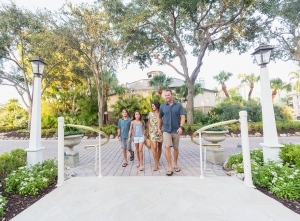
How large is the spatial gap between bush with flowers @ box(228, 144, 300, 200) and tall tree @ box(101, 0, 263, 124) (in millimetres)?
8318

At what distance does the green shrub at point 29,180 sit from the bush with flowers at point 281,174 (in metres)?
3.71

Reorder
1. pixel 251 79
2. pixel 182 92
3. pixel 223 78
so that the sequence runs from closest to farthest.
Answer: pixel 182 92 → pixel 251 79 → pixel 223 78

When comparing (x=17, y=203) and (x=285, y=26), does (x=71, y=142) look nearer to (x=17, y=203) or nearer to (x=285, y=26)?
(x=17, y=203)

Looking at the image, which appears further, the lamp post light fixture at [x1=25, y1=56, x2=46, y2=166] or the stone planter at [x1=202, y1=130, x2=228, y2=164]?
the stone planter at [x1=202, y1=130, x2=228, y2=164]

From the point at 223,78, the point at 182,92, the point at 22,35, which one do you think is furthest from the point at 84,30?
the point at 223,78

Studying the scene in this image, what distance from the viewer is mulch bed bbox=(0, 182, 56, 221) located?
2.08m

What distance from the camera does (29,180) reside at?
8.89 ft

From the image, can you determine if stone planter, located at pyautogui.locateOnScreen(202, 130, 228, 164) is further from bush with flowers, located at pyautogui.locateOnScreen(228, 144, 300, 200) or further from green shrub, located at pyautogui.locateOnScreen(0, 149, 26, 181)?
green shrub, located at pyautogui.locateOnScreen(0, 149, 26, 181)

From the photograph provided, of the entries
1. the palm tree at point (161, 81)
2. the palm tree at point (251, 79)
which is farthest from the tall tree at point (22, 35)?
the palm tree at point (251, 79)

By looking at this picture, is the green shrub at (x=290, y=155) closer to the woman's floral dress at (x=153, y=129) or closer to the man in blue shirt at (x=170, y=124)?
the man in blue shirt at (x=170, y=124)

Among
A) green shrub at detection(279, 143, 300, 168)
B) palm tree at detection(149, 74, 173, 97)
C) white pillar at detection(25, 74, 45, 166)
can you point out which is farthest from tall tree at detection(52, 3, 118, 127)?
green shrub at detection(279, 143, 300, 168)

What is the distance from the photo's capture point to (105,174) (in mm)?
3568

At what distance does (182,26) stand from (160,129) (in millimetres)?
12411

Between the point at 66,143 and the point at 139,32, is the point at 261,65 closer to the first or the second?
the point at 66,143
